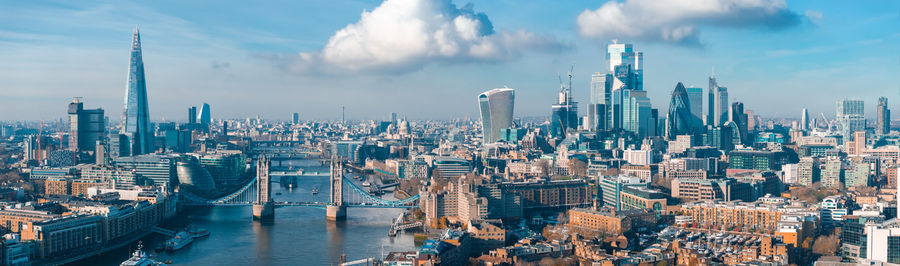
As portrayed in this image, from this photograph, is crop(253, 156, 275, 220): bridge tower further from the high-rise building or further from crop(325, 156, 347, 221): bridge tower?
the high-rise building

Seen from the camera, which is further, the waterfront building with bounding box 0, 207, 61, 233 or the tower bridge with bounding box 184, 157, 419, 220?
the tower bridge with bounding box 184, 157, 419, 220

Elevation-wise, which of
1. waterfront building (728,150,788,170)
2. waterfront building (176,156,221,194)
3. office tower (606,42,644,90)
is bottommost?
waterfront building (176,156,221,194)

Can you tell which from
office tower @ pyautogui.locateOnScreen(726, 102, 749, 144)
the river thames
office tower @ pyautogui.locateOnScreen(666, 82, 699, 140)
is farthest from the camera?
office tower @ pyautogui.locateOnScreen(666, 82, 699, 140)

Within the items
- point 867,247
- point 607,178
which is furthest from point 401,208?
point 867,247

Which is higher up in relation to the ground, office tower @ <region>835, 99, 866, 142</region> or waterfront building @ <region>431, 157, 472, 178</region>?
office tower @ <region>835, 99, 866, 142</region>

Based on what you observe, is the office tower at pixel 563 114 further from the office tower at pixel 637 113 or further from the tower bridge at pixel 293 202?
the tower bridge at pixel 293 202

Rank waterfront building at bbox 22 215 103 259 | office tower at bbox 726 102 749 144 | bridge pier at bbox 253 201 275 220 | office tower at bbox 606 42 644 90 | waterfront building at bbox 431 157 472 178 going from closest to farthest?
waterfront building at bbox 22 215 103 259, bridge pier at bbox 253 201 275 220, waterfront building at bbox 431 157 472 178, office tower at bbox 726 102 749 144, office tower at bbox 606 42 644 90

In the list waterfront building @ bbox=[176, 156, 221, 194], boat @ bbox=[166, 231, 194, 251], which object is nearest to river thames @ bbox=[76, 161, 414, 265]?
boat @ bbox=[166, 231, 194, 251]

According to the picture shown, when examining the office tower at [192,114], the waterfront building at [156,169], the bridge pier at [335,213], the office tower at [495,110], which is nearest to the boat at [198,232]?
the bridge pier at [335,213]
